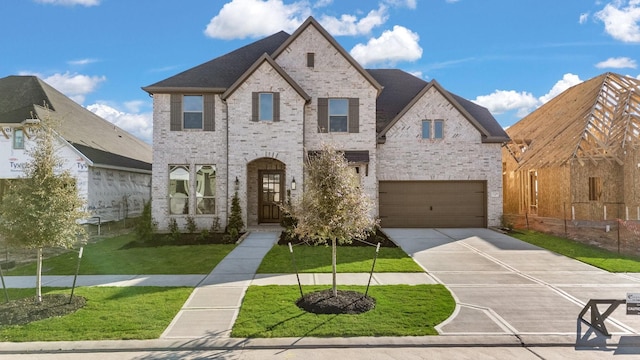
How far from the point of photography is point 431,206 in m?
18.7

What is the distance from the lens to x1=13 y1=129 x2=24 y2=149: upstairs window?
19203mm

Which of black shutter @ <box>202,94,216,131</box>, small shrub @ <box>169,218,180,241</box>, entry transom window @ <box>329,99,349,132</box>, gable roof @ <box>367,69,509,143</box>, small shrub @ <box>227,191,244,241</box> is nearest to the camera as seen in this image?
small shrub @ <box>169,218,180,241</box>

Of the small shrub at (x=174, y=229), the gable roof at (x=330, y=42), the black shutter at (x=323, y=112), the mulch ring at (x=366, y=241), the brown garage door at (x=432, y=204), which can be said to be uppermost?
the gable roof at (x=330, y=42)

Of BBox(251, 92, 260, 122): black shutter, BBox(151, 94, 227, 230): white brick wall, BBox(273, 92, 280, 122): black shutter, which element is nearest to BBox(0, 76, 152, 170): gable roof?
BBox(151, 94, 227, 230): white brick wall

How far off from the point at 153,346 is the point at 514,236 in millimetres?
15019

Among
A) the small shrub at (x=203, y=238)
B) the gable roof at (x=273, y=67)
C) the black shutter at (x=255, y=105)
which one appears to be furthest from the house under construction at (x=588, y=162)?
the small shrub at (x=203, y=238)

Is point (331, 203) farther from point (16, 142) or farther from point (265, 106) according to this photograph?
point (16, 142)

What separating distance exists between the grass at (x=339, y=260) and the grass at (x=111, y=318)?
2946 mm

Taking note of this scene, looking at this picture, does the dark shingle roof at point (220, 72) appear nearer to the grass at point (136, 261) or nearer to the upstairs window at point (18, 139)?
the grass at point (136, 261)

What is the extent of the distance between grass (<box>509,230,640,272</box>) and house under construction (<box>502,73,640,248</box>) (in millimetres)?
3139

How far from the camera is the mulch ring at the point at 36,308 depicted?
270 inches

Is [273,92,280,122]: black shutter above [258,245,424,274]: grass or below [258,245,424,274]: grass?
above

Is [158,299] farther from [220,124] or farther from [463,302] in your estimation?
[220,124]

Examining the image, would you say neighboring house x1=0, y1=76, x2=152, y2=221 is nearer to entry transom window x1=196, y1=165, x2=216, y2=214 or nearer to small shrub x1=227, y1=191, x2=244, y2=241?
entry transom window x1=196, y1=165, x2=216, y2=214
